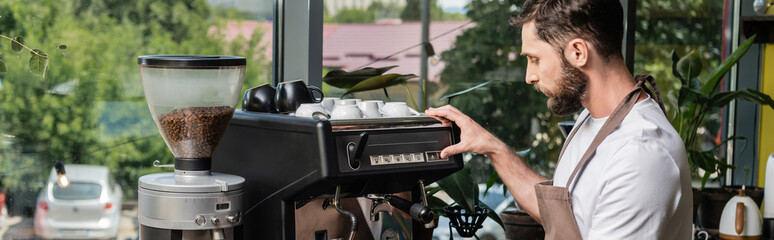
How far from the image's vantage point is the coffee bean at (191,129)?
1.62 meters

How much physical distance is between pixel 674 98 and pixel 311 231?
1.97 meters

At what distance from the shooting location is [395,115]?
5.74ft

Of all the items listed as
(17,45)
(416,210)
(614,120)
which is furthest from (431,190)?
(17,45)

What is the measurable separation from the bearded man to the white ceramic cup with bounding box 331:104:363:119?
0.54ft

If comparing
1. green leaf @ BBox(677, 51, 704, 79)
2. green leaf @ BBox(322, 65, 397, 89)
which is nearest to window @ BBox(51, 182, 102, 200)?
green leaf @ BBox(322, 65, 397, 89)

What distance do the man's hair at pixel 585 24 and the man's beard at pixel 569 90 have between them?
1.8 inches

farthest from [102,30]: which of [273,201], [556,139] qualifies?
[556,139]

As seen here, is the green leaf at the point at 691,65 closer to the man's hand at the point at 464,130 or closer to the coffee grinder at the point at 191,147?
the man's hand at the point at 464,130

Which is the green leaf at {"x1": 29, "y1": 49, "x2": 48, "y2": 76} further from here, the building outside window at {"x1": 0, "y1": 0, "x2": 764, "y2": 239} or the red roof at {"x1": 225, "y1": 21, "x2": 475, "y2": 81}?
the red roof at {"x1": 225, "y1": 21, "x2": 475, "y2": 81}

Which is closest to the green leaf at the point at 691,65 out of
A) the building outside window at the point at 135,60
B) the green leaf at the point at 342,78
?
the building outside window at the point at 135,60

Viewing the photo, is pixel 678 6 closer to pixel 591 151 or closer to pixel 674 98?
pixel 674 98

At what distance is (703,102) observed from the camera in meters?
3.19

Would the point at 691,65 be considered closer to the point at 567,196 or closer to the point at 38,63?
the point at 567,196

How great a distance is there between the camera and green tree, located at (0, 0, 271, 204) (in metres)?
1.99
